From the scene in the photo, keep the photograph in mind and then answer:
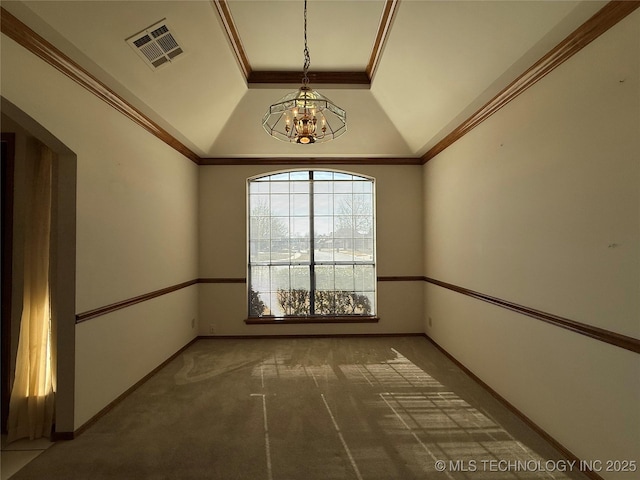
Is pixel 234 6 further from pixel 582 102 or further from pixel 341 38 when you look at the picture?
pixel 582 102

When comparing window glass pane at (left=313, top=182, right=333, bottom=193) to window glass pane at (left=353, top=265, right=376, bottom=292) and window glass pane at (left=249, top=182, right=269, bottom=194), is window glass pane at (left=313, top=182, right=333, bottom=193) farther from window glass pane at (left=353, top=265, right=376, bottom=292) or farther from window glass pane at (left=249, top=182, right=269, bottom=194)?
window glass pane at (left=353, top=265, right=376, bottom=292)

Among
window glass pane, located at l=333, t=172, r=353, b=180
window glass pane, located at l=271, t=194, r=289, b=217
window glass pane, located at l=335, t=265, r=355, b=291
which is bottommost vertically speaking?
window glass pane, located at l=335, t=265, r=355, b=291

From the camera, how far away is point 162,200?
3828 mm

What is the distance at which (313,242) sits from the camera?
5211 millimetres

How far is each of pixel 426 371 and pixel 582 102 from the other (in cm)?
288

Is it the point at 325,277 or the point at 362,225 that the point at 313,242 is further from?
the point at 362,225

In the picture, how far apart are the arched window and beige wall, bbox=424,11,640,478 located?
1.98 metres

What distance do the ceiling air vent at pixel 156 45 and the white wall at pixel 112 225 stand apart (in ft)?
1.77

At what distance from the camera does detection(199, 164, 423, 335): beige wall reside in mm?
5000

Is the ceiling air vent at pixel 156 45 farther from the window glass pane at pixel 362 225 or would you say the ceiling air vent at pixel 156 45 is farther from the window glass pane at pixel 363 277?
the window glass pane at pixel 363 277

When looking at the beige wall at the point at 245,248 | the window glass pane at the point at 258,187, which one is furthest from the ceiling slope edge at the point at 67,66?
the window glass pane at the point at 258,187

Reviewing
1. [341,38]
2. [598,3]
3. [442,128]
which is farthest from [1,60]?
[442,128]

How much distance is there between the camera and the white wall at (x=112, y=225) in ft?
7.32

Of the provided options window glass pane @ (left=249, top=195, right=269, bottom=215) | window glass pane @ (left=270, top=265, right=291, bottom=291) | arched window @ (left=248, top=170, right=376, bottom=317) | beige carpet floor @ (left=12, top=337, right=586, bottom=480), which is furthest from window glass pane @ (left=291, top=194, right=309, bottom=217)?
beige carpet floor @ (left=12, top=337, right=586, bottom=480)
